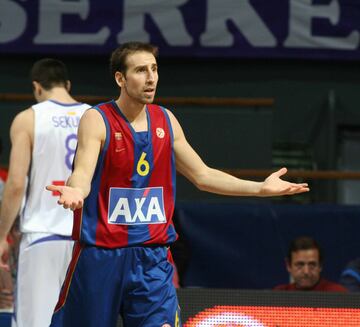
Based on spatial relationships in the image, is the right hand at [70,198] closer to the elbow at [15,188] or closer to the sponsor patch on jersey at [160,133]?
the sponsor patch on jersey at [160,133]

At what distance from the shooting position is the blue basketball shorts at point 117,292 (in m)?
4.76

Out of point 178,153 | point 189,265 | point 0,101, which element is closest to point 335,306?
point 178,153

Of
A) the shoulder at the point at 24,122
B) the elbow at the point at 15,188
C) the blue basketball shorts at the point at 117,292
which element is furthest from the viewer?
the shoulder at the point at 24,122

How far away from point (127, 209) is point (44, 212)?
1678mm

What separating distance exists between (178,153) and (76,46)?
6.28m

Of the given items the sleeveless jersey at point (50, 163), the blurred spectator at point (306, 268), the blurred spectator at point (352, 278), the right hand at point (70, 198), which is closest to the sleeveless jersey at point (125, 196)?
the right hand at point (70, 198)

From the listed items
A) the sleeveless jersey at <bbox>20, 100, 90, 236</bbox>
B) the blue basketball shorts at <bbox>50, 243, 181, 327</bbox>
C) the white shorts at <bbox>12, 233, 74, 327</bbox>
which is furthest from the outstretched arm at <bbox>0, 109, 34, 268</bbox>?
the blue basketball shorts at <bbox>50, 243, 181, 327</bbox>

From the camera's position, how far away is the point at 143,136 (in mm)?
4953

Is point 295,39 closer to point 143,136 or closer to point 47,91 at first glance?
point 47,91

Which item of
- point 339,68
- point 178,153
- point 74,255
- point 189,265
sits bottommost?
point 189,265

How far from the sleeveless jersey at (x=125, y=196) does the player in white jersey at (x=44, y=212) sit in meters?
1.48

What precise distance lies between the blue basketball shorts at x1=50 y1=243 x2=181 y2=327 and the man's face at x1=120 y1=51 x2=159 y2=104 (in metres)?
0.71

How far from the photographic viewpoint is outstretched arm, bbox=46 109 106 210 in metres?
4.39

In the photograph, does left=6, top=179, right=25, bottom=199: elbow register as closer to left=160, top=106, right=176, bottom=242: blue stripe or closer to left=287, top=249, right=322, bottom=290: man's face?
left=160, top=106, right=176, bottom=242: blue stripe
